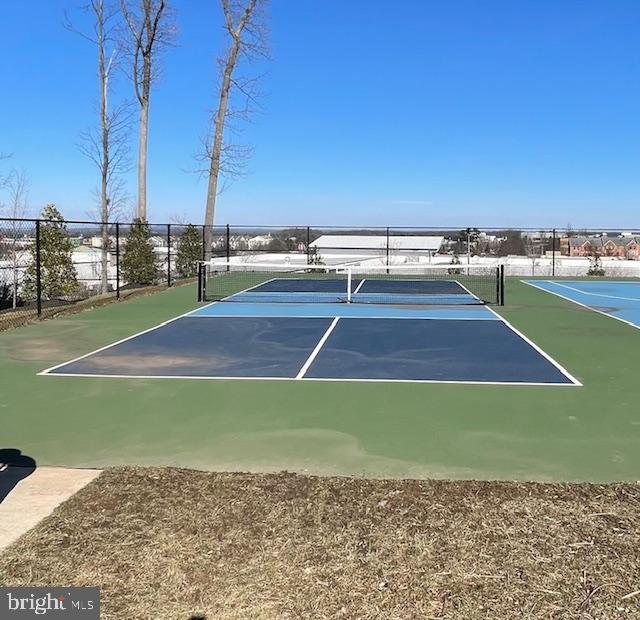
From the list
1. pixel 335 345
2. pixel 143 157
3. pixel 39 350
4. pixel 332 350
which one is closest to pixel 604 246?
pixel 143 157

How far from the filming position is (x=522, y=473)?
4438 millimetres

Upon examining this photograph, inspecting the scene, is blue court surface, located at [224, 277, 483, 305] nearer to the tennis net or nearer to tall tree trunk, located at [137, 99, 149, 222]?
the tennis net

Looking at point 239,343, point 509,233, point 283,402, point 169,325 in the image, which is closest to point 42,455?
point 283,402

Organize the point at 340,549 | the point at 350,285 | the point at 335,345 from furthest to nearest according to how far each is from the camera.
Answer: the point at 350,285 → the point at 335,345 → the point at 340,549

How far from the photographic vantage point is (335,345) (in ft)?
31.7

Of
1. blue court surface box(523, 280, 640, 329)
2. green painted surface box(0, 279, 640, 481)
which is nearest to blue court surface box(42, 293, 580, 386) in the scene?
green painted surface box(0, 279, 640, 481)

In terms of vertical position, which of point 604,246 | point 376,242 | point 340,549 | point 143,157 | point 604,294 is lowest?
point 340,549

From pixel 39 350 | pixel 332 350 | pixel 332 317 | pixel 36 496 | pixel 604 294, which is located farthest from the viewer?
pixel 604 294

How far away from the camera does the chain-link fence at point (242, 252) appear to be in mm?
15266

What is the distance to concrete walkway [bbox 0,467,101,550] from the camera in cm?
357

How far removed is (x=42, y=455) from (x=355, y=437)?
2.37 meters

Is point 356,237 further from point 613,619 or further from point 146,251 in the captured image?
point 613,619

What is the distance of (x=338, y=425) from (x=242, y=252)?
25.1 meters

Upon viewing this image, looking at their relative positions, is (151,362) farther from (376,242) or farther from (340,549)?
(376,242)
